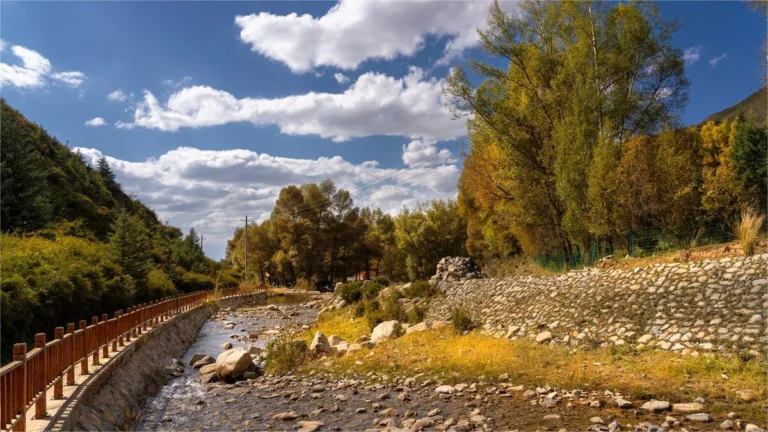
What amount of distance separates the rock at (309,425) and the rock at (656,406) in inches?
242

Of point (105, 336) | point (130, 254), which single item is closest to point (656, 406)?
point (105, 336)

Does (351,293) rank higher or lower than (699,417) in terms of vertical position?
higher

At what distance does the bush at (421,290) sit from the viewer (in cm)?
2275

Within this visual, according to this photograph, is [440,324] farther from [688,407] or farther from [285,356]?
[688,407]

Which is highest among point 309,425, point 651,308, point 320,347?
point 651,308

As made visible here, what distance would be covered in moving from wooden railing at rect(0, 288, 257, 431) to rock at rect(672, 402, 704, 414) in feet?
33.6

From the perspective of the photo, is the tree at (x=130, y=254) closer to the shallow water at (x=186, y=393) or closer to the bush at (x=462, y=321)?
the shallow water at (x=186, y=393)

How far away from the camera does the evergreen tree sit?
23391 mm

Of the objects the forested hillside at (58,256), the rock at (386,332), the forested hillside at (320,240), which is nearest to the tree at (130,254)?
the forested hillside at (58,256)

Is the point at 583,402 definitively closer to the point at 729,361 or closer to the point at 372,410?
the point at 729,361

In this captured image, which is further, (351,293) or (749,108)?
(749,108)

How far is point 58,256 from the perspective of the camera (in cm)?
1738

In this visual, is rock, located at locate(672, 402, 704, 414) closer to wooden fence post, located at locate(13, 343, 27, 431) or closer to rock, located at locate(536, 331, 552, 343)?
rock, located at locate(536, 331, 552, 343)

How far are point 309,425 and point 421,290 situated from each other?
45.7 ft
